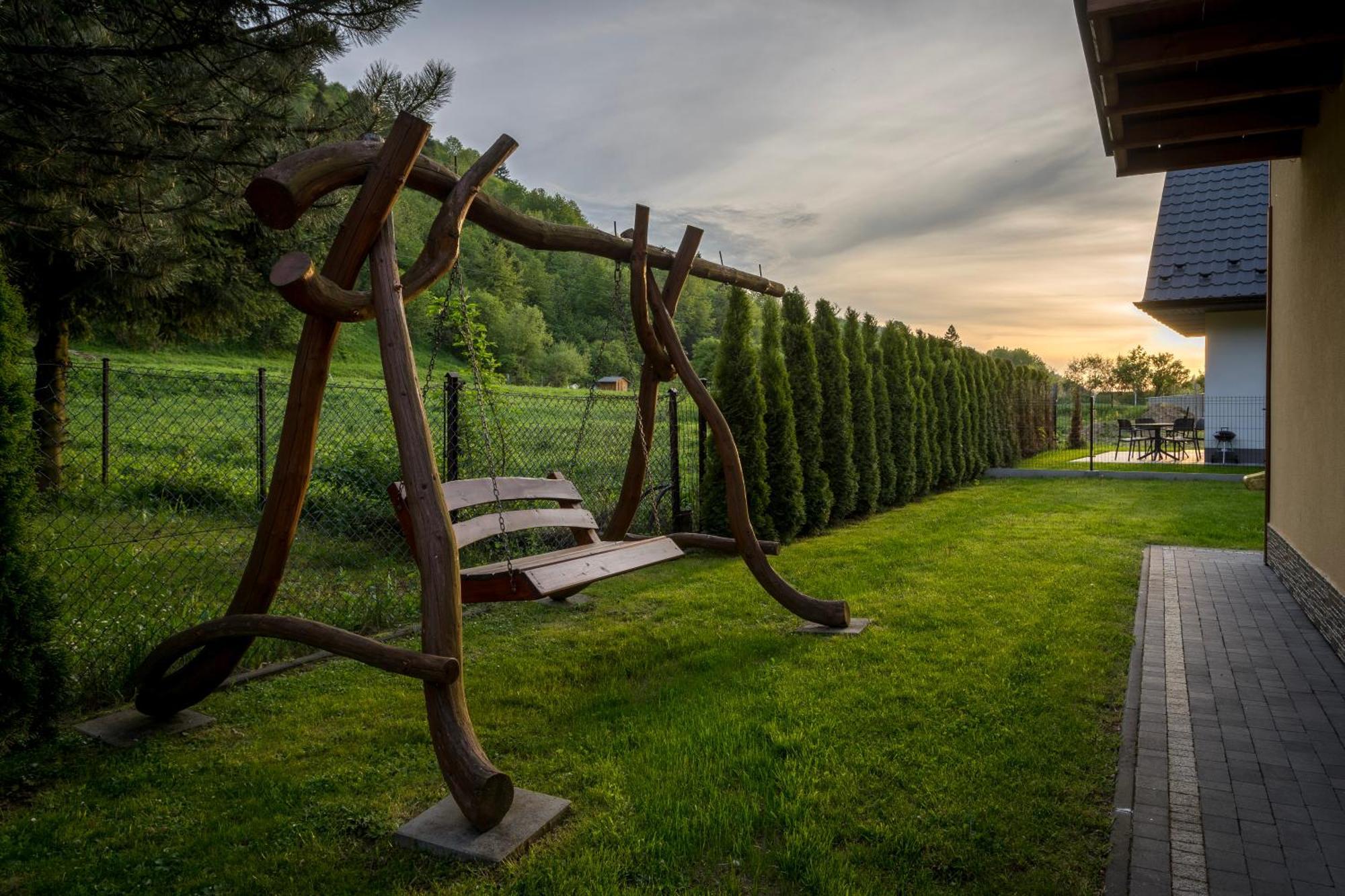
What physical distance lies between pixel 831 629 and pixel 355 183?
3.42 meters

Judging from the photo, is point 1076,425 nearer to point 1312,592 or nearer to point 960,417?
point 960,417

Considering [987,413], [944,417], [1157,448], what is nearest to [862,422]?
[944,417]

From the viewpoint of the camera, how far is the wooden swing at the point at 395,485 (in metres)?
2.53

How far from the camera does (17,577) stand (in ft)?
9.67

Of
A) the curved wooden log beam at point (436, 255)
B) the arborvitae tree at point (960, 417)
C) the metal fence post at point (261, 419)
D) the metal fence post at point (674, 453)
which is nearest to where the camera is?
the curved wooden log beam at point (436, 255)

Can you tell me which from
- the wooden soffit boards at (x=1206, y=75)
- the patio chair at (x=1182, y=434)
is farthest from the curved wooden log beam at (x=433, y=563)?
the patio chair at (x=1182, y=434)

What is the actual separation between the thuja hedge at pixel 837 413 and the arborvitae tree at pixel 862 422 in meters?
0.01

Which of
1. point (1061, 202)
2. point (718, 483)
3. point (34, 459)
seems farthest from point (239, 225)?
point (1061, 202)

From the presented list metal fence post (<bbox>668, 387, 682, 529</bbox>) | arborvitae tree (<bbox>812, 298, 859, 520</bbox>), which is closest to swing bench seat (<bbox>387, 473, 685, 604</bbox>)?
metal fence post (<bbox>668, 387, 682, 529</bbox>)

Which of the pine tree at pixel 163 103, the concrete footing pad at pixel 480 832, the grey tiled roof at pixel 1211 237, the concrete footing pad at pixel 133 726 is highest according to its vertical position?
the grey tiled roof at pixel 1211 237

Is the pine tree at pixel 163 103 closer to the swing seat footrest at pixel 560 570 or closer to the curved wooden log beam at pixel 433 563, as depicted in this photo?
the curved wooden log beam at pixel 433 563

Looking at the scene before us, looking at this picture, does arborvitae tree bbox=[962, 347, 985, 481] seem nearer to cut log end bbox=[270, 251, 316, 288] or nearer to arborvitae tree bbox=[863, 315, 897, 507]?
arborvitae tree bbox=[863, 315, 897, 507]

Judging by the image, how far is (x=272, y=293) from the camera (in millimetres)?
8906

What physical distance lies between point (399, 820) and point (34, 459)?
6.88 feet
